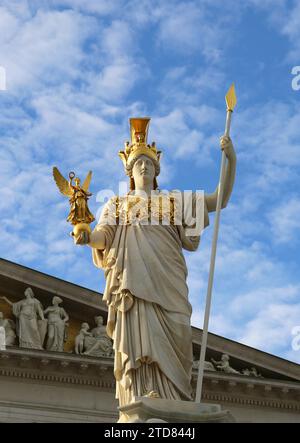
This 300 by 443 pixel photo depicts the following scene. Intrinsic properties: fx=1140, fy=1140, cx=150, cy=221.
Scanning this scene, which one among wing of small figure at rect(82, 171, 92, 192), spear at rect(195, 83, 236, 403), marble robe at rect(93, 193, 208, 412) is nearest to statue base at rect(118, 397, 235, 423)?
spear at rect(195, 83, 236, 403)

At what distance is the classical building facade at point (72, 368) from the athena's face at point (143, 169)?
53.0 feet

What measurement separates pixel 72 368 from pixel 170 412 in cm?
1944

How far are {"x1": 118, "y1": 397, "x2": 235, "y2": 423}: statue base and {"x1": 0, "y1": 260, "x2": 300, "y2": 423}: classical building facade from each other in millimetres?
17496

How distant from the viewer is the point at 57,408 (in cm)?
2608

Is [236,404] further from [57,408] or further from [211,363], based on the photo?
[57,408]

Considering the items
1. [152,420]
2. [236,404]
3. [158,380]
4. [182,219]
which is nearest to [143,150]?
[182,219]

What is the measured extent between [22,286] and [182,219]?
19309 mm

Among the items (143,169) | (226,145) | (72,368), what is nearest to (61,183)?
(143,169)

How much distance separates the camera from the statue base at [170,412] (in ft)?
24.2

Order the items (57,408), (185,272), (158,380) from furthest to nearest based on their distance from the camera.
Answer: (57,408), (185,272), (158,380)

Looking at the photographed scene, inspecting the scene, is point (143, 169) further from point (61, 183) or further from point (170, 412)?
point (170, 412)

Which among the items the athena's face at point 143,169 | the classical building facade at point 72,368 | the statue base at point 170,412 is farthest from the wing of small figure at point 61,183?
the classical building facade at point 72,368

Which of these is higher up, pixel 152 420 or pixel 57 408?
pixel 57 408

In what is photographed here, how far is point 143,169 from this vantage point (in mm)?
9133
